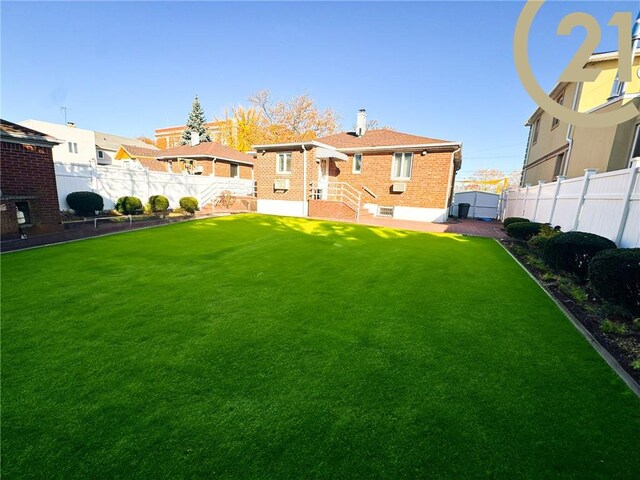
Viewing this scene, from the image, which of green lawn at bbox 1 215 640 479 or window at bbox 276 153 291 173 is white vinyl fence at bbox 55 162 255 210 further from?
green lawn at bbox 1 215 640 479

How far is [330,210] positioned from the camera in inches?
670

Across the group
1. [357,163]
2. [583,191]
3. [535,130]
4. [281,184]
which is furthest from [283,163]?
[535,130]

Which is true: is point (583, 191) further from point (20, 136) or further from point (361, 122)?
point (361, 122)

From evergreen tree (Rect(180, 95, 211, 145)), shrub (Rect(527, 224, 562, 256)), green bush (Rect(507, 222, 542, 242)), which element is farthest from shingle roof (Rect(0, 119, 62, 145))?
evergreen tree (Rect(180, 95, 211, 145))

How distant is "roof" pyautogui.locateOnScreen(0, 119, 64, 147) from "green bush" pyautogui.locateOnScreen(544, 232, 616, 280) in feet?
45.4

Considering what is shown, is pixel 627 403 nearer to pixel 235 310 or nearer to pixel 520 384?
pixel 520 384

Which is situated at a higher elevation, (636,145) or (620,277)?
(636,145)

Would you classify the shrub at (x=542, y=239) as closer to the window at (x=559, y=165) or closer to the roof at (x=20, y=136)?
the window at (x=559, y=165)

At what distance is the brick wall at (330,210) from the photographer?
16.5 m

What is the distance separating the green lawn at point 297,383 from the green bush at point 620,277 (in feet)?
2.39

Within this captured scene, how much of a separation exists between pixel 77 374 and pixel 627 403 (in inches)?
196

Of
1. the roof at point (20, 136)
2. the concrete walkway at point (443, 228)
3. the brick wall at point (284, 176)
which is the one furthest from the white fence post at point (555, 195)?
the roof at point (20, 136)

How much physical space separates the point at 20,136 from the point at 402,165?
1703 centimetres

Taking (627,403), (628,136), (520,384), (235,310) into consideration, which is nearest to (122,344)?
(235,310)
